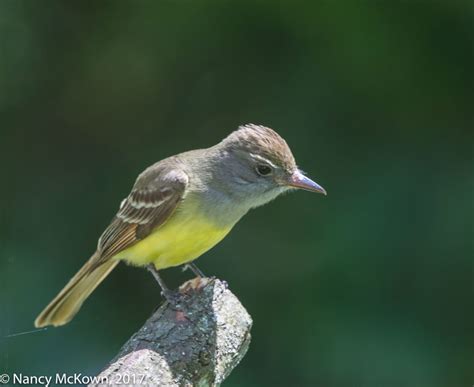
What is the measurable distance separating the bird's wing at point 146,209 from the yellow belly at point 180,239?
57 millimetres

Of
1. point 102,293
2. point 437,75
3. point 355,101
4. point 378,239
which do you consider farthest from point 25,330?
point 437,75

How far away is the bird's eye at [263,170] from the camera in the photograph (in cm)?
582

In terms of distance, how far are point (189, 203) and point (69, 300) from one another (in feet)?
3.78

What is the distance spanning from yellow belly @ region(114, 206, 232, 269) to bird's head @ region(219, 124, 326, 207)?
1.29ft

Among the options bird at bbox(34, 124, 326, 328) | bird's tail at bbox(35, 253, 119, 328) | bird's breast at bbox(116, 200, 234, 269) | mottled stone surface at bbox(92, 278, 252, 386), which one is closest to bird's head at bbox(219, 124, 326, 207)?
bird at bbox(34, 124, 326, 328)

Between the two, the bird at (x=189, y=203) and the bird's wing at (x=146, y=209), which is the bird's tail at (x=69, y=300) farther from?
the bird's wing at (x=146, y=209)

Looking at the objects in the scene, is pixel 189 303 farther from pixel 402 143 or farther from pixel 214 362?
pixel 402 143

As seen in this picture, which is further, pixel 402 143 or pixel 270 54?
pixel 270 54

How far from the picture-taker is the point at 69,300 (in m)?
6.07

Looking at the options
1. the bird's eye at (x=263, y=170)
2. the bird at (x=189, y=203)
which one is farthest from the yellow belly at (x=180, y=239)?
the bird's eye at (x=263, y=170)

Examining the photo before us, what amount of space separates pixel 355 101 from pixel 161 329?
3.29 m

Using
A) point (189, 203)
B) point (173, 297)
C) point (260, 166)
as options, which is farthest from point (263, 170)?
point (173, 297)

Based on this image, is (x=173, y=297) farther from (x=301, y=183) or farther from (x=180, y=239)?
(x=301, y=183)

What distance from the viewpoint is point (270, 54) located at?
7504 millimetres
